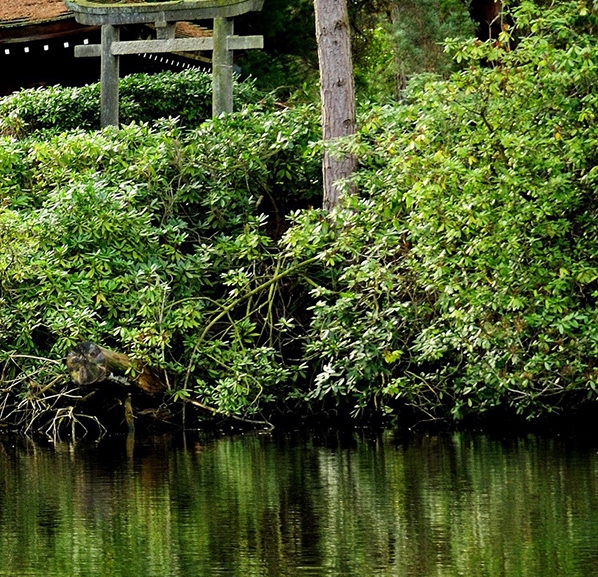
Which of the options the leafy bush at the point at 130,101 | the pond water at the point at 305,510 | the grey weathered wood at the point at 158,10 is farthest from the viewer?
the leafy bush at the point at 130,101

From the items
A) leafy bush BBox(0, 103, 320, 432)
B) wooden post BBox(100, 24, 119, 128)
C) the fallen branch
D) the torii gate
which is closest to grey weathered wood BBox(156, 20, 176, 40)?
the torii gate

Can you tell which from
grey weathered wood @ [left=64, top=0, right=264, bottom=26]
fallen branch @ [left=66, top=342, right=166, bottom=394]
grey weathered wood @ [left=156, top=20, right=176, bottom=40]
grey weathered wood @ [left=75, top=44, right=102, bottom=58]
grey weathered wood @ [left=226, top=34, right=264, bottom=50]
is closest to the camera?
fallen branch @ [left=66, top=342, right=166, bottom=394]

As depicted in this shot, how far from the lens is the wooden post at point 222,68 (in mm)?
18891

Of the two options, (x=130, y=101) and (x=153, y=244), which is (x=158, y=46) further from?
(x=153, y=244)

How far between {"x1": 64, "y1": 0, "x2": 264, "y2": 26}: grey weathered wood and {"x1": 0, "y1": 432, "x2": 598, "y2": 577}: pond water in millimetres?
7050

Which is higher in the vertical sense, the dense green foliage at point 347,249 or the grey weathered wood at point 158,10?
the grey weathered wood at point 158,10

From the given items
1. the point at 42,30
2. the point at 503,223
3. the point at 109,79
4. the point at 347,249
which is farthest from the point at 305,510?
the point at 42,30

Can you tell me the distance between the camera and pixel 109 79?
19859mm

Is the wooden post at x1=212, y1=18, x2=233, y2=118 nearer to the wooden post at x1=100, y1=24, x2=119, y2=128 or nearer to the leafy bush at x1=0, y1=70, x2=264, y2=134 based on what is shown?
the wooden post at x1=100, y1=24, x2=119, y2=128

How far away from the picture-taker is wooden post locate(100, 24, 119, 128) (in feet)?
64.8

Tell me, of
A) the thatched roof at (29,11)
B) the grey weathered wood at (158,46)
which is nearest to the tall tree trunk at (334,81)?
the grey weathered wood at (158,46)

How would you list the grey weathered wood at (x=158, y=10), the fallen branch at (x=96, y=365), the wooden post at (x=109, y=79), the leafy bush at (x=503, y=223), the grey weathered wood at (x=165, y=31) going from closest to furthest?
the leafy bush at (x=503, y=223) → the fallen branch at (x=96, y=365) → the grey weathered wood at (x=158, y=10) → the grey weathered wood at (x=165, y=31) → the wooden post at (x=109, y=79)

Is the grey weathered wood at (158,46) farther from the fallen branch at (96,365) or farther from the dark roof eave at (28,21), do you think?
the fallen branch at (96,365)

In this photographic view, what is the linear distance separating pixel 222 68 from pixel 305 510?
10455 mm
